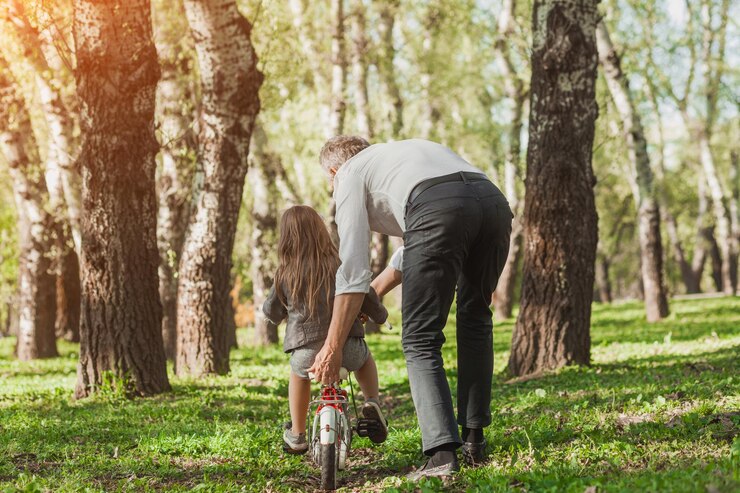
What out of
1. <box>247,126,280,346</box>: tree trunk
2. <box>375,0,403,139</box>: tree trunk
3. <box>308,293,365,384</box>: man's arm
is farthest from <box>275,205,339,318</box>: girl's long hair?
<box>375,0,403,139</box>: tree trunk

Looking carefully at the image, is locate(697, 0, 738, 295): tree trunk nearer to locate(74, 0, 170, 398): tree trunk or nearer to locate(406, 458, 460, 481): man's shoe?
locate(74, 0, 170, 398): tree trunk

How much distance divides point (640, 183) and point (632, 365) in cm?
955

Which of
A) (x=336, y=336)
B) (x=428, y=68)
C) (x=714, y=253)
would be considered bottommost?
(x=336, y=336)

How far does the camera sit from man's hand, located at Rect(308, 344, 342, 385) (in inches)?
197

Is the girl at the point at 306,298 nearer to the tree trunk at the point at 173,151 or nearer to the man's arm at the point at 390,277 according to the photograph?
the man's arm at the point at 390,277

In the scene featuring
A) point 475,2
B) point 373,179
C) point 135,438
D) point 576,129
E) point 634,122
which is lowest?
point 135,438

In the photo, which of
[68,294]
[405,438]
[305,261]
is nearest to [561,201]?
[405,438]

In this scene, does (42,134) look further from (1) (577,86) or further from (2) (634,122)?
(1) (577,86)

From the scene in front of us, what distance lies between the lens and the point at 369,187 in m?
4.96

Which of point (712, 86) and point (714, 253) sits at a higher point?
point (712, 86)

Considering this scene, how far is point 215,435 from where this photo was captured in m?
6.67

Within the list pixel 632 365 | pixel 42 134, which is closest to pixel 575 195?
pixel 632 365

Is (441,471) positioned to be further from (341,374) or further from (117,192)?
(117,192)

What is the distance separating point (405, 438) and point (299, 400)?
0.83 metres
